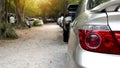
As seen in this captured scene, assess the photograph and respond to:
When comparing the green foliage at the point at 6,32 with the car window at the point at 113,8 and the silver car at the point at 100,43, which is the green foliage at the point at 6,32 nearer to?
the car window at the point at 113,8

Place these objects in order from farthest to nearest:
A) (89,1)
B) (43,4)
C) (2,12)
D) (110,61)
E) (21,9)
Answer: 1. (43,4)
2. (21,9)
3. (2,12)
4. (89,1)
5. (110,61)

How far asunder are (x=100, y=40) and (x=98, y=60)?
19cm

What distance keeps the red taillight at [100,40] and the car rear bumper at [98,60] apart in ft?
0.16

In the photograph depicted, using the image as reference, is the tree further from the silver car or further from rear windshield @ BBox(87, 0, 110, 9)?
the silver car

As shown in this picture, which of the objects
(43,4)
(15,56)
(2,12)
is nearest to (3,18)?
(2,12)

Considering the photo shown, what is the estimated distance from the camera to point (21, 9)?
3222 cm

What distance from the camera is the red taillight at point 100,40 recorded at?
269cm

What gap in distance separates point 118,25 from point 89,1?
6.71ft

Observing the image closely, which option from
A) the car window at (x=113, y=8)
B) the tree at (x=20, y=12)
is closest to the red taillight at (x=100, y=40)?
the car window at (x=113, y=8)

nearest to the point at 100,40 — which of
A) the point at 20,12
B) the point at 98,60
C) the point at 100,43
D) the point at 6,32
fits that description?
the point at 100,43

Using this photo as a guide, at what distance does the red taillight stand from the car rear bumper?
48 millimetres

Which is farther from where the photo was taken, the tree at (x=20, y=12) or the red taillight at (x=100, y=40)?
the tree at (x=20, y=12)

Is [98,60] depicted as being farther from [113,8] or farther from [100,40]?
[113,8]

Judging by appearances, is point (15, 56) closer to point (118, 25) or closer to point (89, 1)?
point (89, 1)
